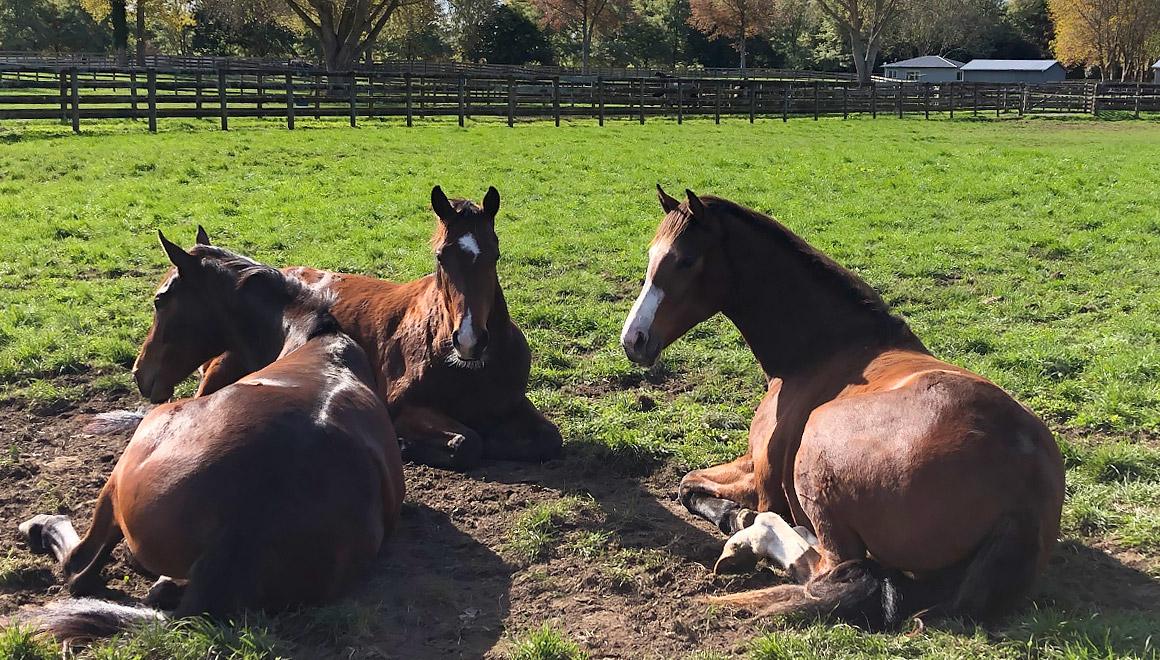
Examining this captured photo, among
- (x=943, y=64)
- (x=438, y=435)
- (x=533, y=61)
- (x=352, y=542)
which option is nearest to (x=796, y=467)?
(x=352, y=542)

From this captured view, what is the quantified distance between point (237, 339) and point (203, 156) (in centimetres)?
1389

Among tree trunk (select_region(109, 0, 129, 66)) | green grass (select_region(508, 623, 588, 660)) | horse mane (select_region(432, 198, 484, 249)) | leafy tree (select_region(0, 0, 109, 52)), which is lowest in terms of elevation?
green grass (select_region(508, 623, 588, 660))

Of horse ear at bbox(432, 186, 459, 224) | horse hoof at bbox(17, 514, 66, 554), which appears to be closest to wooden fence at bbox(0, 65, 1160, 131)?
horse ear at bbox(432, 186, 459, 224)

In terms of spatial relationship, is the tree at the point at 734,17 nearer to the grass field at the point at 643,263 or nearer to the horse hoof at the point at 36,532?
the grass field at the point at 643,263

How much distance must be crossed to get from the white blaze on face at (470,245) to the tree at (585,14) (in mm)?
64774

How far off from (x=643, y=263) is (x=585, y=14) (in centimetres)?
6191

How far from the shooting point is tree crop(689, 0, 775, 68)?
73812 millimetres

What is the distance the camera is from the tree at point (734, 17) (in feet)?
Result: 242

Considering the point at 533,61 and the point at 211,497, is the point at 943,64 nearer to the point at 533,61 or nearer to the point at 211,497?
the point at 533,61

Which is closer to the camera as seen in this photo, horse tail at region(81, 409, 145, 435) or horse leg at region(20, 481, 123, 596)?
horse leg at region(20, 481, 123, 596)

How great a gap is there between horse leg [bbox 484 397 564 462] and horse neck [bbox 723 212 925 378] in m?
1.59

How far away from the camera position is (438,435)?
5707 millimetres

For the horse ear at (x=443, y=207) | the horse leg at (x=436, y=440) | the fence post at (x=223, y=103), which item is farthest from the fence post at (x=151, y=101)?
the horse ear at (x=443, y=207)

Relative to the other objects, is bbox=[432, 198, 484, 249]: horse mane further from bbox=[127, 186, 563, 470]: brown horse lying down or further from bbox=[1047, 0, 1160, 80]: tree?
bbox=[1047, 0, 1160, 80]: tree
